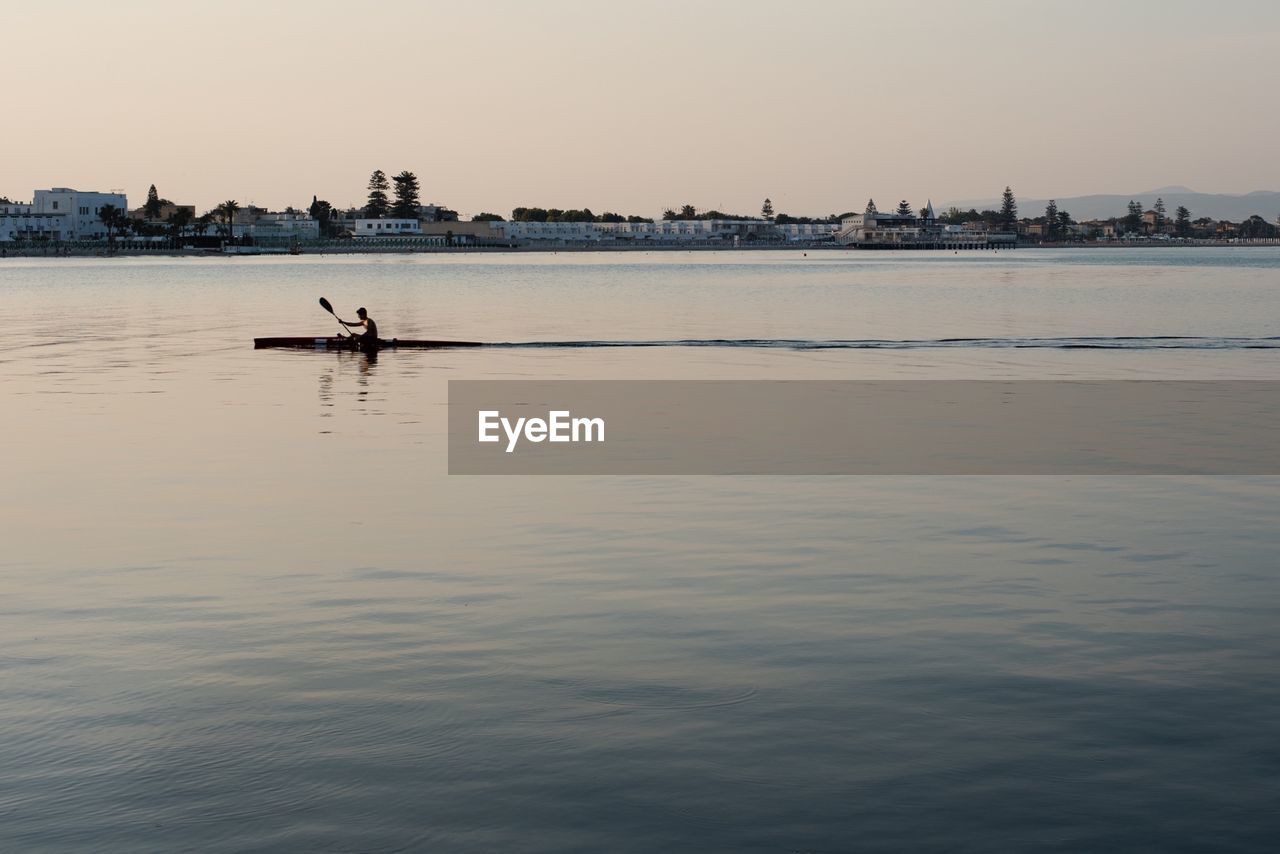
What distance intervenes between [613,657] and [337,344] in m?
42.3

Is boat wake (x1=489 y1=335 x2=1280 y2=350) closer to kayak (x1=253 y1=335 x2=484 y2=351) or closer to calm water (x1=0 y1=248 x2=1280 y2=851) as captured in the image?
kayak (x1=253 y1=335 x2=484 y2=351)

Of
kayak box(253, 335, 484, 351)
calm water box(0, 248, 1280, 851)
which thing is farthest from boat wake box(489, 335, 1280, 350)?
calm water box(0, 248, 1280, 851)

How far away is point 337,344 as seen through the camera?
54312 millimetres

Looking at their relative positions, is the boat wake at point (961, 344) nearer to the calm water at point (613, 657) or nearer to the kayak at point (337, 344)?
the kayak at point (337, 344)

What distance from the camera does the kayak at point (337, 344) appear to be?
54156 millimetres

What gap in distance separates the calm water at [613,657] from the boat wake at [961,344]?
30.7 metres

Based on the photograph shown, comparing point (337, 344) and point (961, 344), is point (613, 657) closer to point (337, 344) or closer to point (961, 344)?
point (337, 344)

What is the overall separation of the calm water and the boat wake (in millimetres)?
30696

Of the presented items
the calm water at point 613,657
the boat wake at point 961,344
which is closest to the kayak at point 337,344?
the boat wake at point 961,344

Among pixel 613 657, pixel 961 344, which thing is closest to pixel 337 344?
pixel 961 344

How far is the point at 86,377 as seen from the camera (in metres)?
47.6

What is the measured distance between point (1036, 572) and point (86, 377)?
3826 cm

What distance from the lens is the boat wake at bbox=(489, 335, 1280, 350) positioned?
60.2m

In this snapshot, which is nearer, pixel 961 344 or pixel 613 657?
pixel 613 657
